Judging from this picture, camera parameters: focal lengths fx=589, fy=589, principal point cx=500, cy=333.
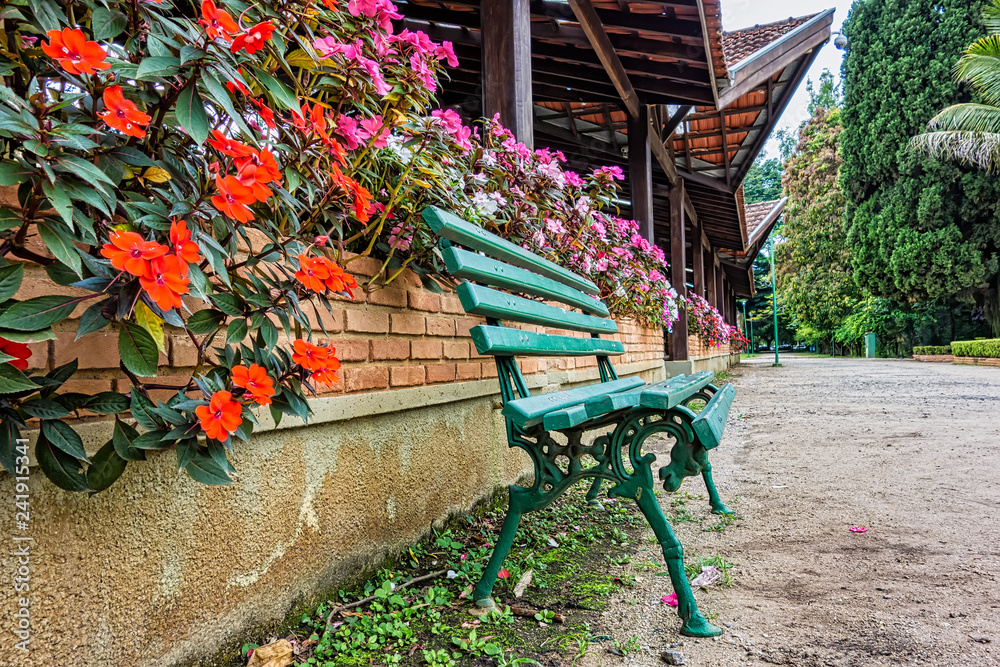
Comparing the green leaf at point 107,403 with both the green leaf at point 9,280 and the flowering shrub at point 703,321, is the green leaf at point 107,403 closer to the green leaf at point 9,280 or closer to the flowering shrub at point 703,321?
the green leaf at point 9,280

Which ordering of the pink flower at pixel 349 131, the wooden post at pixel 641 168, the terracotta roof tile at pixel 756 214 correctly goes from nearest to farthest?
the pink flower at pixel 349 131, the wooden post at pixel 641 168, the terracotta roof tile at pixel 756 214

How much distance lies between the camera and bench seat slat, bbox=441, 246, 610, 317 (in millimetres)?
1673

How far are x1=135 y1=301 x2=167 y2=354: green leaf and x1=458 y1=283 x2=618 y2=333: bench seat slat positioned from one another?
82 centimetres

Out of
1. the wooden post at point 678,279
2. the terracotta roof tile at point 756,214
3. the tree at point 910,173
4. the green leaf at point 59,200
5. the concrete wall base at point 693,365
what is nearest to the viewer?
the green leaf at point 59,200

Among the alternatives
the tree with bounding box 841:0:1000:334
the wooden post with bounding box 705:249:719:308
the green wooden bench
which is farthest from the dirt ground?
the tree with bounding box 841:0:1000:334

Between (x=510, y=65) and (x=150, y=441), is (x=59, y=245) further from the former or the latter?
(x=510, y=65)

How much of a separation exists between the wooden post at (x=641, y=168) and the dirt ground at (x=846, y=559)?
327 centimetres

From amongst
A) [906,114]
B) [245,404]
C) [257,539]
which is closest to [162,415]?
[245,404]

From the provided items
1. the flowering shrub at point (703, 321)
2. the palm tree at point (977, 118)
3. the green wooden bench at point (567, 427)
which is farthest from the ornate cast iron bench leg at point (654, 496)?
the palm tree at point (977, 118)

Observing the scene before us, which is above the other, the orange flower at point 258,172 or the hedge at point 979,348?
the orange flower at point 258,172

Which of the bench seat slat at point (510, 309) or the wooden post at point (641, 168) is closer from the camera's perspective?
the bench seat slat at point (510, 309)

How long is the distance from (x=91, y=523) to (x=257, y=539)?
41 centimetres

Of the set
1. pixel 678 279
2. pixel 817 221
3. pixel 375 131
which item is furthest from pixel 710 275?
pixel 375 131

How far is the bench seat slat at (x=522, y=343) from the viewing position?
1.66 m
